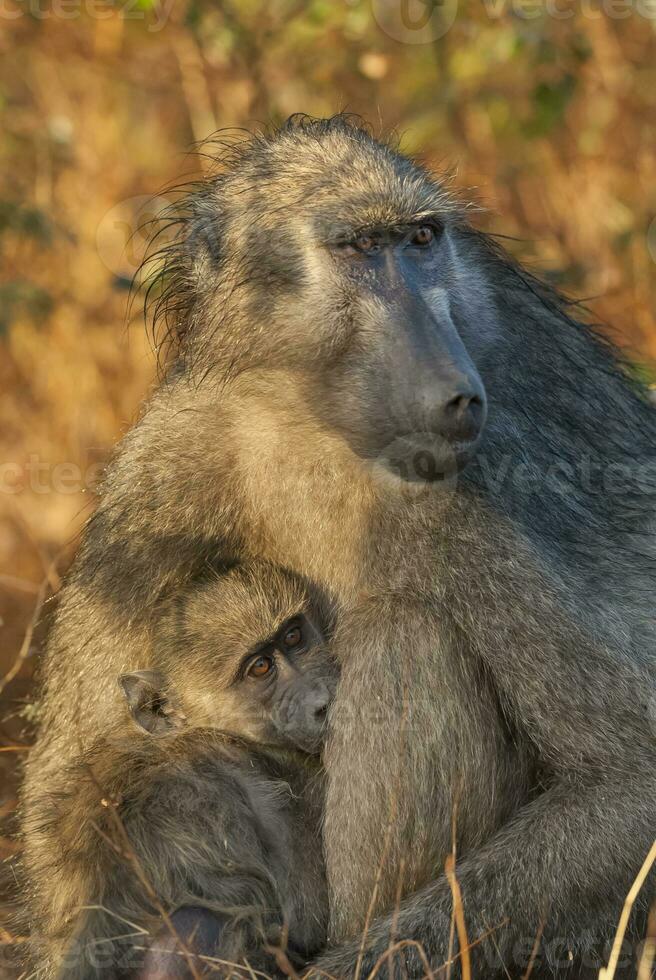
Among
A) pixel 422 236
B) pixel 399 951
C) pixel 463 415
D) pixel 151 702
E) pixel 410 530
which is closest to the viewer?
pixel 463 415

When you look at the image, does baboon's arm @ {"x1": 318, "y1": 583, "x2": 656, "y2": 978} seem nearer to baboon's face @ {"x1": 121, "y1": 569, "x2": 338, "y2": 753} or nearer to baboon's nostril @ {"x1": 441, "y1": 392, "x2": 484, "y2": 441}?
baboon's nostril @ {"x1": 441, "y1": 392, "x2": 484, "y2": 441}

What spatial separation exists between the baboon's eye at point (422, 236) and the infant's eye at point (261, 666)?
1.02m

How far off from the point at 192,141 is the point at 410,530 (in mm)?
4759

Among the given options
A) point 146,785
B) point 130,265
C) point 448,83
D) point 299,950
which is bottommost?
point 299,950

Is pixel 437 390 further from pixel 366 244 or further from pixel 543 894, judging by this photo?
pixel 543 894

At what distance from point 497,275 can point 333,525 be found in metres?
0.78

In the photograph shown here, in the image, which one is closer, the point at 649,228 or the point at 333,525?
the point at 333,525

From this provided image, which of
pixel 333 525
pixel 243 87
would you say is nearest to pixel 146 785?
pixel 333 525

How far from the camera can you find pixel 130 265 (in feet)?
22.5

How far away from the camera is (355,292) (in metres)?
2.97

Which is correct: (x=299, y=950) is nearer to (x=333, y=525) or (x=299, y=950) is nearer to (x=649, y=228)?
(x=333, y=525)

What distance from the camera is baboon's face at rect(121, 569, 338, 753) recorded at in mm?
3184

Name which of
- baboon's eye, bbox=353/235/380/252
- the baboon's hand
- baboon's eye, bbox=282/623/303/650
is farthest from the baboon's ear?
baboon's eye, bbox=353/235/380/252

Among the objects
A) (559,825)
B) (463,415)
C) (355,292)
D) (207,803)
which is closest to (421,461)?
(463,415)
